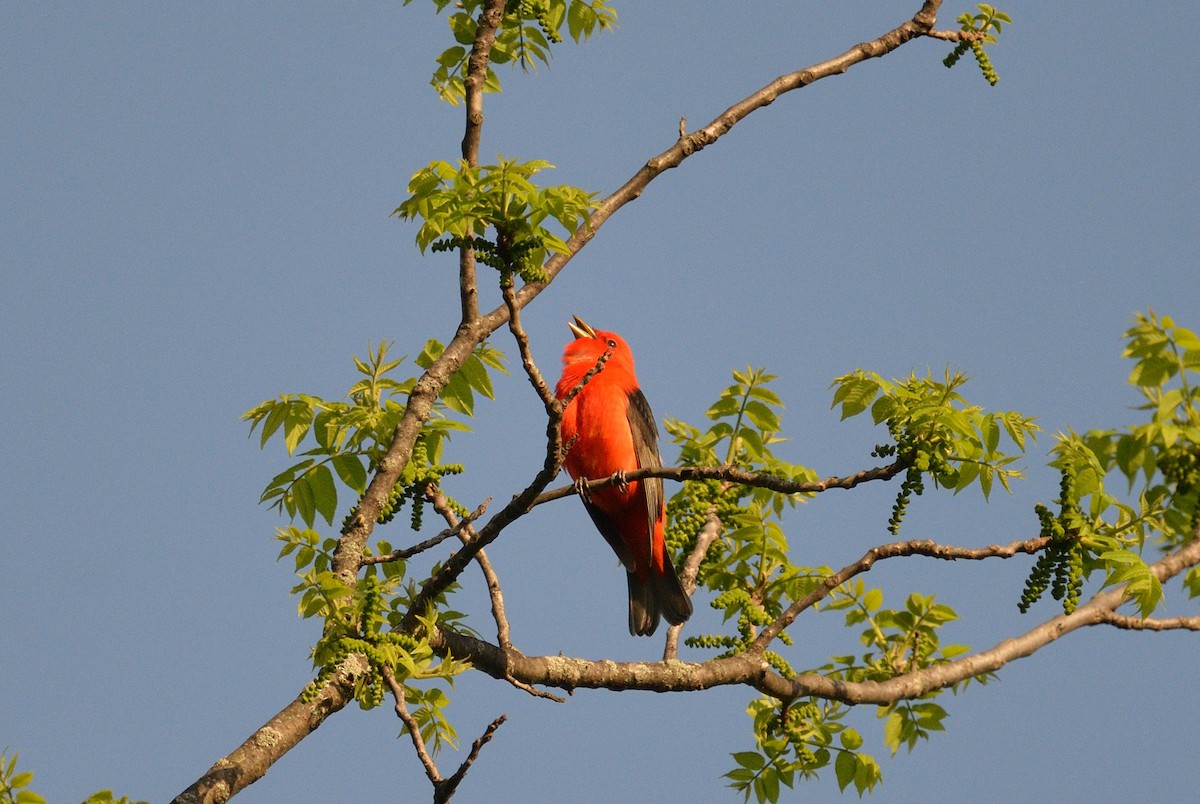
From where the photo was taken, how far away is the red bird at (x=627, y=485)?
7.57m

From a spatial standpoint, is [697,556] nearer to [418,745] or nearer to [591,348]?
[418,745]

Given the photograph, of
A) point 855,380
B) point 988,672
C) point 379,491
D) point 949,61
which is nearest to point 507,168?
point 379,491

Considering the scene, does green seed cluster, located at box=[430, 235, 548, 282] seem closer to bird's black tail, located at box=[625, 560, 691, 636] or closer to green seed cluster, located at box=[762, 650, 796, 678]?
green seed cluster, located at box=[762, 650, 796, 678]

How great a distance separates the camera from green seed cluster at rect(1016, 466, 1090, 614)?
16.5 ft

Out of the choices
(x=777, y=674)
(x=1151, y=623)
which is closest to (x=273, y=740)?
(x=777, y=674)

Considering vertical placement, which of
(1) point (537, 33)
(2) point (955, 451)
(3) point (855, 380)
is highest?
(1) point (537, 33)

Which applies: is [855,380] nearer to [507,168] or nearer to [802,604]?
[802,604]

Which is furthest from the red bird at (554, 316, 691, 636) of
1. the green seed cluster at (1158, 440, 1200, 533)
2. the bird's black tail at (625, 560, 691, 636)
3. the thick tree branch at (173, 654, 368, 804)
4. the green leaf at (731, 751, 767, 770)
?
the green seed cluster at (1158, 440, 1200, 533)

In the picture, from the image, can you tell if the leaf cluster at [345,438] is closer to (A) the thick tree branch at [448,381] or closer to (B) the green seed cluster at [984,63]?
(A) the thick tree branch at [448,381]

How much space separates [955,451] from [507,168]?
7.52ft

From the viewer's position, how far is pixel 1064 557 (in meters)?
5.04

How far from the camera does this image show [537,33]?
634 cm

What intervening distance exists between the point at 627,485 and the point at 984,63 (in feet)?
11.0

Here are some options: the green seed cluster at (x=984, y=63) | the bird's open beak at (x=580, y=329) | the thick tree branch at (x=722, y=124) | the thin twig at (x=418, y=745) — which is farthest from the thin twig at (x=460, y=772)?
the bird's open beak at (x=580, y=329)
